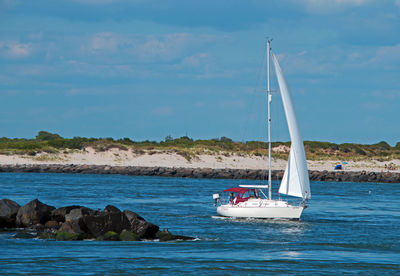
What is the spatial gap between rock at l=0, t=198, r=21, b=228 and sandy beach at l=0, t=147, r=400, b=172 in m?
59.1

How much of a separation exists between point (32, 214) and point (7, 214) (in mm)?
1148

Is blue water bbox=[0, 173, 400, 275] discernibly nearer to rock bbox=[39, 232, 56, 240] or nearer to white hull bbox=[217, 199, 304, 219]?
white hull bbox=[217, 199, 304, 219]

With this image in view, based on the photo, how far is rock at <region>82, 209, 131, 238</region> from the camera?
2694 cm

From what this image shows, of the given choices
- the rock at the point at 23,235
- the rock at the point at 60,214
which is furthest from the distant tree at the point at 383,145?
the rock at the point at 23,235

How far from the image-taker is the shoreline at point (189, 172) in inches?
3132

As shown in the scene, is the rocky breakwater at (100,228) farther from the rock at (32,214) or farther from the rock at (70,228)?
the rock at (32,214)

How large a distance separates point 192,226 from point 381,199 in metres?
25.7

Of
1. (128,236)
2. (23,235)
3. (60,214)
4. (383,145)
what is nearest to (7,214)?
(60,214)

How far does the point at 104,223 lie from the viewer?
88.8 ft

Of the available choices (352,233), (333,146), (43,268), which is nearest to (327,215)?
(352,233)

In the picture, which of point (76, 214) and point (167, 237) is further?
point (76, 214)

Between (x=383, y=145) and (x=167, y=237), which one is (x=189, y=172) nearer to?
(x=167, y=237)

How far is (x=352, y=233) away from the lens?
31.5 meters

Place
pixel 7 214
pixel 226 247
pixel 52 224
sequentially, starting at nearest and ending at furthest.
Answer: pixel 226 247 → pixel 52 224 → pixel 7 214
